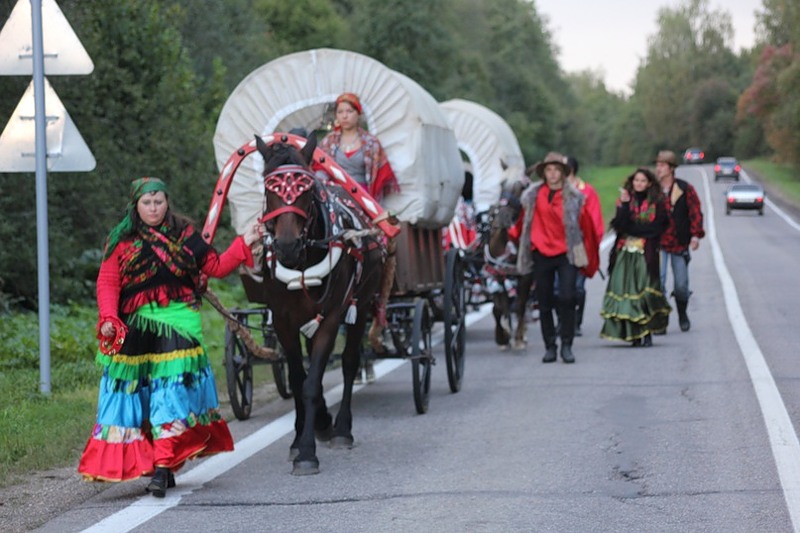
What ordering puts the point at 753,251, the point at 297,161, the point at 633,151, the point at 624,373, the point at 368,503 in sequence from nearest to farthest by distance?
the point at 368,503
the point at 297,161
the point at 624,373
the point at 753,251
the point at 633,151

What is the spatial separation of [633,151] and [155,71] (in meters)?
139

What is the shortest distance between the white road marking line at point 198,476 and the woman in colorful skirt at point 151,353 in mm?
109

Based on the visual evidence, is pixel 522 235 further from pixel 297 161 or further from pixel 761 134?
pixel 761 134

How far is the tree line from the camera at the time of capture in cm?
1845

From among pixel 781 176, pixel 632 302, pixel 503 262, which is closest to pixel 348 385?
pixel 503 262

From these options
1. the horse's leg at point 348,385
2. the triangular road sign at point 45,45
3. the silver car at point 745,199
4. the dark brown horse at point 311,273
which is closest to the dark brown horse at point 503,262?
the horse's leg at point 348,385

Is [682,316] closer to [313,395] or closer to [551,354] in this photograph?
[551,354]

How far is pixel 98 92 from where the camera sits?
67.2 feet

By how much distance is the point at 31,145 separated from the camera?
1045 centimetres

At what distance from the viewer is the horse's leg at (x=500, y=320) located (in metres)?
15.3

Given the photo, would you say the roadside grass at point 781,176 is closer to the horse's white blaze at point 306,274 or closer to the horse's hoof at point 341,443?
the horse's hoof at point 341,443

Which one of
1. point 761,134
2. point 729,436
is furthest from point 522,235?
point 761,134

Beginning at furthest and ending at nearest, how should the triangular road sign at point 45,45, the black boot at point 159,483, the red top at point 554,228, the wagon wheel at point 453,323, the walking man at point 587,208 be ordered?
the walking man at point 587,208 < the red top at point 554,228 < the wagon wheel at point 453,323 < the triangular road sign at point 45,45 < the black boot at point 159,483

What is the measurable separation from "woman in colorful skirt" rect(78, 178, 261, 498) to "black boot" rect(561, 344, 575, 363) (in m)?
6.30
